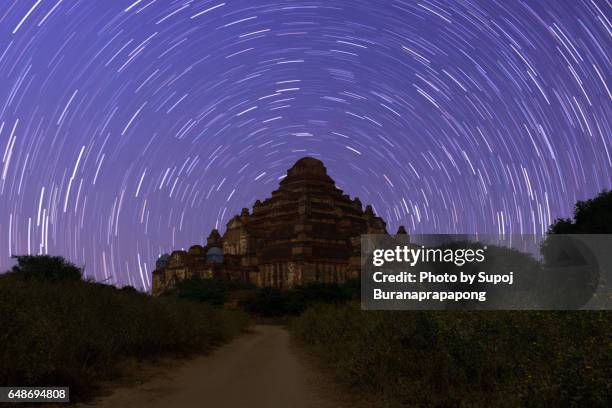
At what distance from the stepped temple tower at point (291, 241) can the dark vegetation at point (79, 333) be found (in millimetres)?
69904

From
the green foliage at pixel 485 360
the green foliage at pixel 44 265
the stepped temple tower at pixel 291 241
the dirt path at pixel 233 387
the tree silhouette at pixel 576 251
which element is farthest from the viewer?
the stepped temple tower at pixel 291 241

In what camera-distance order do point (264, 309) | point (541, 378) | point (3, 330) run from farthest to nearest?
point (264, 309) < point (3, 330) < point (541, 378)

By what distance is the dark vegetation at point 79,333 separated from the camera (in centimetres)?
1132

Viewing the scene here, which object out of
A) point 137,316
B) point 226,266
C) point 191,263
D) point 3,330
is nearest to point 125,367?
point 137,316

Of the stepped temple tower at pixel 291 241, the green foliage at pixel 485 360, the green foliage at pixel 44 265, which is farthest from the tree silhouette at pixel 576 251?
the stepped temple tower at pixel 291 241

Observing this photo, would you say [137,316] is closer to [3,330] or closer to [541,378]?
[3,330]

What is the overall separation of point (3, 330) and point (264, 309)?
184ft

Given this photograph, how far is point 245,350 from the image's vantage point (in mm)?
26672

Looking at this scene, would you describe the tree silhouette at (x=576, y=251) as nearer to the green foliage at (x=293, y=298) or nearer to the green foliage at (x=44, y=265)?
the green foliage at (x=293, y=298)

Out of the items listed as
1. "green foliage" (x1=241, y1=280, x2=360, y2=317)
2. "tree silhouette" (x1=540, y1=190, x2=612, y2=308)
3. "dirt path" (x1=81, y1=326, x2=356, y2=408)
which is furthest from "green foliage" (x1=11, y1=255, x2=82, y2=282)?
"tree silhouette" (x1=540, y1=190, x2=612, y2=308)

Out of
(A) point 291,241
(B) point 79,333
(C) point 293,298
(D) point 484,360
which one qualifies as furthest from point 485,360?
(A) point 291,241

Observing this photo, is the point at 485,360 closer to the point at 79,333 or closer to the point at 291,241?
the point at 79,333

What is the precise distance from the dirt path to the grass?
1158 millimetres

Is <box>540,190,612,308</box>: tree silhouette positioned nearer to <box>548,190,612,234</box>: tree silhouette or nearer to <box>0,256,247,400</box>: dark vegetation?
<box>548,190,612,234</box>: tree silhouette
